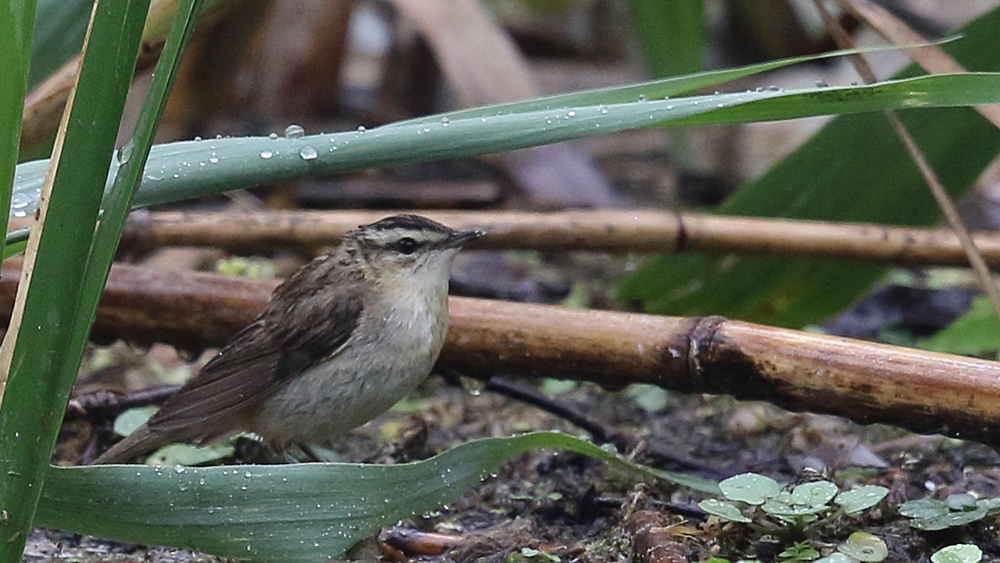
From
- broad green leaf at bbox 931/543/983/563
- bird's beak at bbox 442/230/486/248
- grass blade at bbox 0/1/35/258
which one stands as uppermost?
grass blade at bbox 0/1/35/258

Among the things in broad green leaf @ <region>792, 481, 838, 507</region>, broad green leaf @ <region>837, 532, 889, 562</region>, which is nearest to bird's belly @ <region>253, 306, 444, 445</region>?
broad green leaf @ <region>792, 481, 838, 507</region>

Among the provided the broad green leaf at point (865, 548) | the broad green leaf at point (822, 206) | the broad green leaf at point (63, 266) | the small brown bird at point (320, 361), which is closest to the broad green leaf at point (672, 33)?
the broad green leaf at point (822, 206)

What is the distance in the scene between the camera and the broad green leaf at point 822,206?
435 cm

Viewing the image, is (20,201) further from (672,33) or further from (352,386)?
(672,33)

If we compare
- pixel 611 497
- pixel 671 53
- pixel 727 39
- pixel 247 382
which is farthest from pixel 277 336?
pixel 727 39

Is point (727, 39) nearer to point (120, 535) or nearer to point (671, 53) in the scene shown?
point (671, 53)

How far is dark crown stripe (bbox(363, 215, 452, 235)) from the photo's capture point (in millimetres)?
3900

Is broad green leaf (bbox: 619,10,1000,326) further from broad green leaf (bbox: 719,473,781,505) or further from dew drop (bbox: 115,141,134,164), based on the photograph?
dew drop (bbox: 115,141,134,164)

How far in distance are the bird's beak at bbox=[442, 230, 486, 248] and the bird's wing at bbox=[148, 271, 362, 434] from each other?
34 centimetres

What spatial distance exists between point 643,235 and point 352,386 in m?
1.33

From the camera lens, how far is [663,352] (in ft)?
10.5

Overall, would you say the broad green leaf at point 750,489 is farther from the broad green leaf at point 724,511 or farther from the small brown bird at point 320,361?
the small brown bird at point 320,361

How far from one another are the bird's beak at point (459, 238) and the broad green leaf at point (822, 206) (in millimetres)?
1084

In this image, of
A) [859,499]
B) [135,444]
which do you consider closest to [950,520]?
[859,499]
